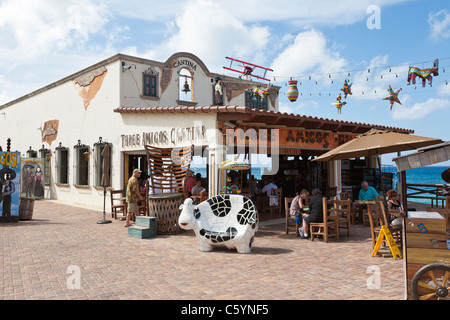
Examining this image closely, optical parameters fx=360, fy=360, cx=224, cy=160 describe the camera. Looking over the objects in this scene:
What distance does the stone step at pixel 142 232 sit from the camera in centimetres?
841

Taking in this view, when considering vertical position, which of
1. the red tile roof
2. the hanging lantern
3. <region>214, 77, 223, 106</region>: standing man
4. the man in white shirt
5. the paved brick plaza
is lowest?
the paved brick plaza

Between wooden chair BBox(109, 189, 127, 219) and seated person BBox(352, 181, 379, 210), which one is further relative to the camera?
wooden chair BBox(109, 189, 127, 219)

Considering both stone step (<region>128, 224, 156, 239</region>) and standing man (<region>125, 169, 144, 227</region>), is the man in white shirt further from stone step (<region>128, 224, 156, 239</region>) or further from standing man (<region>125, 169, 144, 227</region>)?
stone step (<region>128, 224, 156, 239</region>)

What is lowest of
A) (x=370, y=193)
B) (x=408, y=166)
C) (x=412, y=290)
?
(x=412, y=290)

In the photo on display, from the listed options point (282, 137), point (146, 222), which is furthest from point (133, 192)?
point (282, 137)

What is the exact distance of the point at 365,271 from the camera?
18.1 ft

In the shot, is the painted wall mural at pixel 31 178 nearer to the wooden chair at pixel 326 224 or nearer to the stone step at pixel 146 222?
the stone step at pixel 146 222

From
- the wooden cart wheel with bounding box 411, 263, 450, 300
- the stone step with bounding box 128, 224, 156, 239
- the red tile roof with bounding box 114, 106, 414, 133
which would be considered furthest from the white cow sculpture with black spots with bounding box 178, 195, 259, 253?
the wooden cart wheel with bounding box 411, 263, 450, 300

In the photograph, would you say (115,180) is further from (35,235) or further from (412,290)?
(412,290)

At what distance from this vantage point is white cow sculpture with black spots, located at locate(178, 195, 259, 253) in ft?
22.5

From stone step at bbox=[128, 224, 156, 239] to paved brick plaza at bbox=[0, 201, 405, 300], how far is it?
0.58 feet

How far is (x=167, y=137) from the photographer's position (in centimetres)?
1077
